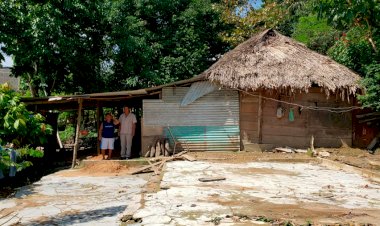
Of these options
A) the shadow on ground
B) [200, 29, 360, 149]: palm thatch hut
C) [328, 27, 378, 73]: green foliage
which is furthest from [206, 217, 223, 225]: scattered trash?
[328, 27, 378, 73]: green foliage

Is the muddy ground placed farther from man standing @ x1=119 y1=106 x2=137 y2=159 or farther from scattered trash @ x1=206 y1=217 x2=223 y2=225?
man standing @ x1=119 y1=106 x2=137 y2=159

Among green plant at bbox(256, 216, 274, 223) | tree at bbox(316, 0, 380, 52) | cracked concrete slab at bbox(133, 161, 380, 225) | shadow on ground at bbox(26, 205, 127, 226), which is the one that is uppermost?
tree at bbox(316, 0, 380, 52)

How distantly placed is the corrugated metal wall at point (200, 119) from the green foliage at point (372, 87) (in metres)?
4.27

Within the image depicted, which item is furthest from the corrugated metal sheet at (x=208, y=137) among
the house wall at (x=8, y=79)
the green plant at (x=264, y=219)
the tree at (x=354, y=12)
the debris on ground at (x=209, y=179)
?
the house wall at (x=8, y=79)

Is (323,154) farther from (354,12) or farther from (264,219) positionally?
(264,219)

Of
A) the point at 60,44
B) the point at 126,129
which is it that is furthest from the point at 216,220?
the point at 60,44

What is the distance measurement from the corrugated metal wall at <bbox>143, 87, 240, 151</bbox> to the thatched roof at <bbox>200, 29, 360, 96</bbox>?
2.80 ft

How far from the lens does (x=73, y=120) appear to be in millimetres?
22109

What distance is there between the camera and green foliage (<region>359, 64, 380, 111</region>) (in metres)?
11.6

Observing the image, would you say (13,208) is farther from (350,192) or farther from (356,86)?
(356,86)

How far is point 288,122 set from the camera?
1310 cm

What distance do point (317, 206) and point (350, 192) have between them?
5.10ft

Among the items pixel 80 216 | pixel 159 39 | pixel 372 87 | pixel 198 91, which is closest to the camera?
pixel 80 216

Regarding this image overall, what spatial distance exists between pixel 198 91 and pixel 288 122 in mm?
3468
